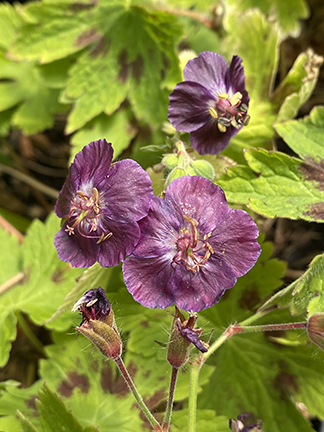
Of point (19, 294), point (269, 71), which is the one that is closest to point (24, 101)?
point (19, 294)

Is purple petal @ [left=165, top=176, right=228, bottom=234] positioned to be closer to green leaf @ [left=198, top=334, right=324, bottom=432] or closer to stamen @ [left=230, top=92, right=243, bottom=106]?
stamen @ [left=230, top=92, right=243, bottom=106]

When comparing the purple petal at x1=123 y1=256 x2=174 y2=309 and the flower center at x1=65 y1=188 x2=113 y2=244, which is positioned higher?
the flower center at x1=65 y1=188 x2=113 y2=244

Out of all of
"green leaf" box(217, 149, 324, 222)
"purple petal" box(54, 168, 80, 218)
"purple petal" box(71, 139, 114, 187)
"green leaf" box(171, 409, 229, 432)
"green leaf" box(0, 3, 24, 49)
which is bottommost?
"green leaf" box(171, 409, 229, 432)

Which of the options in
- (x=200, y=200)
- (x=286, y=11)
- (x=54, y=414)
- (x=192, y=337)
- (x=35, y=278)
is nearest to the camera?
(x=192, y=337)

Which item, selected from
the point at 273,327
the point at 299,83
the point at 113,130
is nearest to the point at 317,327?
the point at 273,327

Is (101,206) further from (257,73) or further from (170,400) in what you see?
(257,73)

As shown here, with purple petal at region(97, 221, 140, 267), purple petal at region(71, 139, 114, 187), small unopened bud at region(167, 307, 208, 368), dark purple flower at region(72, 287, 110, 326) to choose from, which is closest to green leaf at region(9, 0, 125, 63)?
purple petal at region(71, 139, 114, 187)
